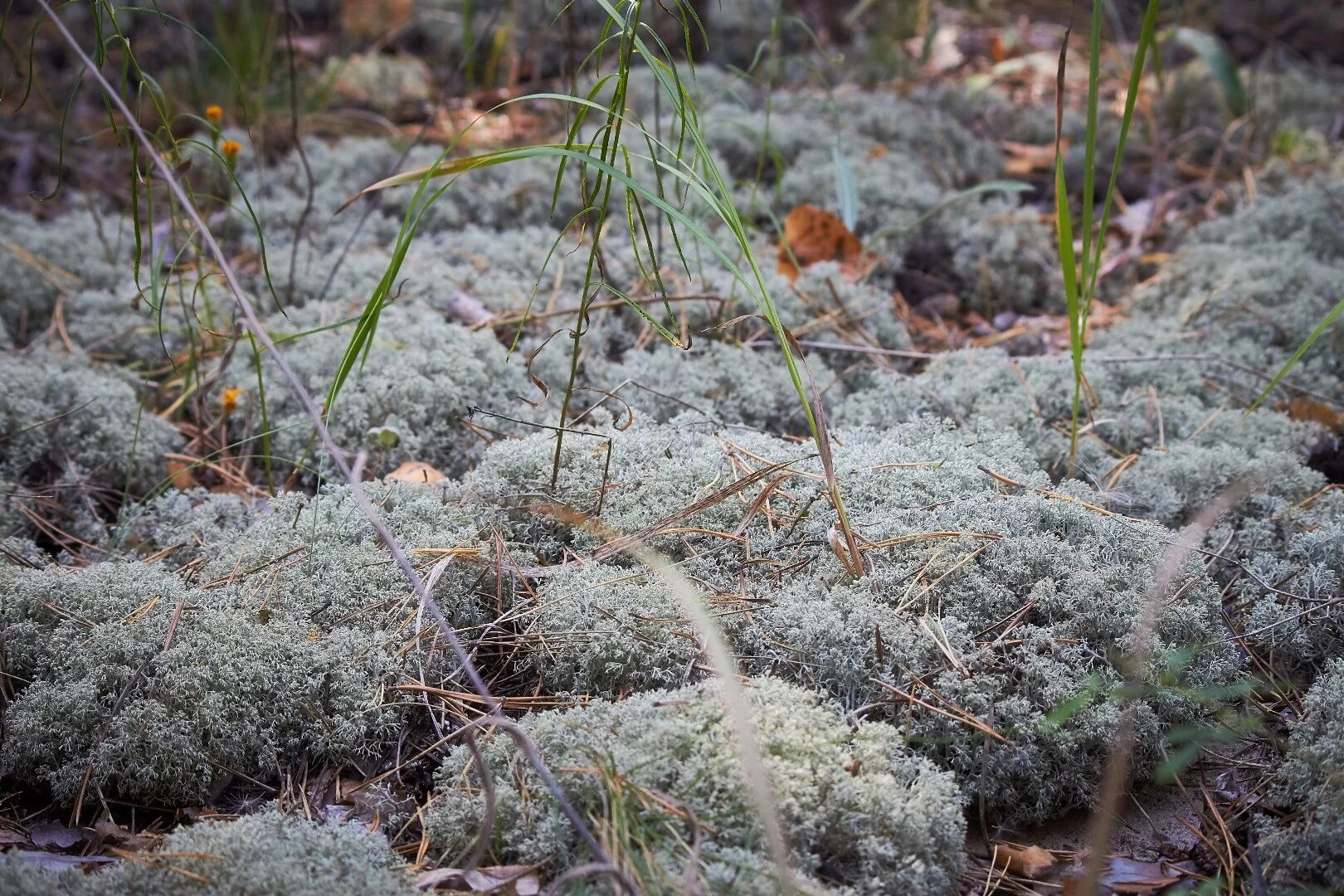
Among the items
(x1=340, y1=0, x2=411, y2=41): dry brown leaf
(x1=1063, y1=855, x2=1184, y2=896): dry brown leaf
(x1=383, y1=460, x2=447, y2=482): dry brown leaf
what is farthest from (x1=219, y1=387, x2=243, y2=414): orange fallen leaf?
(x1=340, y1=0, x2=411, y2=41): dry brown leaf

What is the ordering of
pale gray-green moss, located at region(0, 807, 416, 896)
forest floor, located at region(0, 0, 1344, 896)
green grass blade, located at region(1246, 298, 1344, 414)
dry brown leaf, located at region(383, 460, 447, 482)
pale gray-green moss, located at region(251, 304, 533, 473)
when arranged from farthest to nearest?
pale gray-green moss, located at region(251, 304, 533, 473), dry brown leaf, located at region(383, 460, 447, 482), green grass blade, located at region(1246, 298, 1344, 414), forest floor, located at region(0, 0, 1344, 896), pale gray-green moss, located at region(0, 807, 416, 896)

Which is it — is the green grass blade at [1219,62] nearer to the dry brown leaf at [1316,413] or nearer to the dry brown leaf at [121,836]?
the dry brown leaf at [1316,413]

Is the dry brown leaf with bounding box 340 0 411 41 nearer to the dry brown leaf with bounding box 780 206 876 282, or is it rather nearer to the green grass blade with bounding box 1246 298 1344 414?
the dry brown leaf with bounding box 780 206 876 282

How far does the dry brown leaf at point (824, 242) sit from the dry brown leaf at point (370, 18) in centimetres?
299

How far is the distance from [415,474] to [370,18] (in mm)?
3810

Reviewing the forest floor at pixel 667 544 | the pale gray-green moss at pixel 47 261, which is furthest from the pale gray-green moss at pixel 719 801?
the pale gray-green moss at pixel 47 261

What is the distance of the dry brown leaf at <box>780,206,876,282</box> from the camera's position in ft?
10.4

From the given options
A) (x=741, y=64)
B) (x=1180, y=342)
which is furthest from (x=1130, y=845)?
(x=741, y=64)

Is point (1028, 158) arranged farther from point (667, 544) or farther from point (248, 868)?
point (248, 868)

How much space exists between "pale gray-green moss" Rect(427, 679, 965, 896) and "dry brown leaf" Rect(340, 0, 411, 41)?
4.64 meters

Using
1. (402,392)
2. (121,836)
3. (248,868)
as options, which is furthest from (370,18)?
(248,868)

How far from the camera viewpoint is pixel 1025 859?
1.49 metres

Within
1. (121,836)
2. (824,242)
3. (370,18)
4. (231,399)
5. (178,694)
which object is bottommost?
(121,836)

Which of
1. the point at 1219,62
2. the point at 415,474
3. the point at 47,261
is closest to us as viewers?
the point at 415,474
